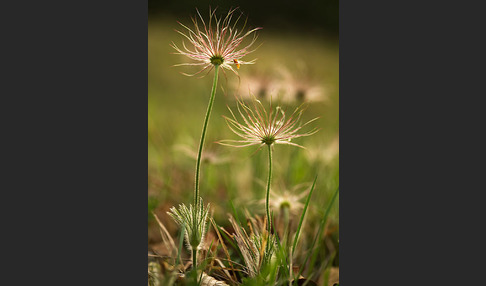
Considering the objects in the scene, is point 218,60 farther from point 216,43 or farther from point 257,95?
point 257,95

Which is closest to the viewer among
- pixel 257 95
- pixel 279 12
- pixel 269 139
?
pixel 269 139

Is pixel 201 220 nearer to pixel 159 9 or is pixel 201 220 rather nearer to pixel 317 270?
pixel 317 270

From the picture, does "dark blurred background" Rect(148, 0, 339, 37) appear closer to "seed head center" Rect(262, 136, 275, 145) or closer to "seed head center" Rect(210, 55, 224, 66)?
"seed head center" Rect(210, 55, 224, 66)

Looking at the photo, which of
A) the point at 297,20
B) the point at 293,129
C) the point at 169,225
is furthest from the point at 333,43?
the point at 169,225

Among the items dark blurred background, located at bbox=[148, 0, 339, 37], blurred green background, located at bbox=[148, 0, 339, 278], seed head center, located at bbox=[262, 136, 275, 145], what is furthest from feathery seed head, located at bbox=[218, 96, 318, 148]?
dark blurred background, located at bbox=[148, 0, 339, 37]

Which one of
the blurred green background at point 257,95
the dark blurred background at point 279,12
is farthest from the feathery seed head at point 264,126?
A: the dark blurred background at point 279,12

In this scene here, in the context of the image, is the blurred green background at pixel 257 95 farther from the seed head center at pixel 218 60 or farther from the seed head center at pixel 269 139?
the seed head center at pixel 269 139

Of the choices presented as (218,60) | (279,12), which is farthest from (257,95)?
(218,60)

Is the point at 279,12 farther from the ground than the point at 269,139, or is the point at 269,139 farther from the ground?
the point at 279,12
